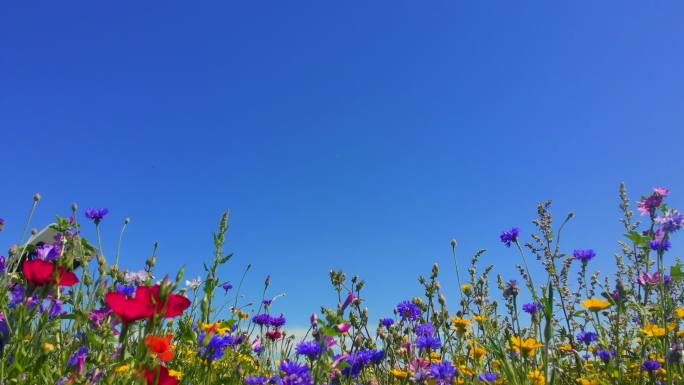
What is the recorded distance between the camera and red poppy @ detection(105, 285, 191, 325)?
1.20m

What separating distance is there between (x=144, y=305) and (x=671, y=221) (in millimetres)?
2751

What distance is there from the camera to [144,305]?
3.98 feet

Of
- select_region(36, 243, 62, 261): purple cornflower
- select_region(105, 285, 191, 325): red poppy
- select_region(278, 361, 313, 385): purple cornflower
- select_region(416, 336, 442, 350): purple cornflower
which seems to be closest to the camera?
select_region(105, 285, 191, 325): red poppy

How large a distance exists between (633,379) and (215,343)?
231cm

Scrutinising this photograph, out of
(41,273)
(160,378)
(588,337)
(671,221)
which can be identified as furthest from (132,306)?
(588,337)

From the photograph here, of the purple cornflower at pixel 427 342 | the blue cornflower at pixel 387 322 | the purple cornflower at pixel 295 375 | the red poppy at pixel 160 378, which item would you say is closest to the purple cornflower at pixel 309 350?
the purple cornflower at pixel 295 375

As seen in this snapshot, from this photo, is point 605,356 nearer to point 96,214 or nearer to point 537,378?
point 537,378

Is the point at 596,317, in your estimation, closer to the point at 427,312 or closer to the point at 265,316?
the point at 427,312

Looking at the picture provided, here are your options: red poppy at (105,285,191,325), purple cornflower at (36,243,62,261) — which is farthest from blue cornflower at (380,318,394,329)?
red poppy at (105,285,191,325)

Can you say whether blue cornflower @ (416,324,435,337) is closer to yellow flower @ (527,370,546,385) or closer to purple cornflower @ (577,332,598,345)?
yellow flower @ (527,370,546,385)

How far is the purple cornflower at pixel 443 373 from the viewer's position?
230 cm

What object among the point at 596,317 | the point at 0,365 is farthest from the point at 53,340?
the point at 596,317

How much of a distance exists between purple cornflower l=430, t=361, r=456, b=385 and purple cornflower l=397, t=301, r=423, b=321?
3.58ft

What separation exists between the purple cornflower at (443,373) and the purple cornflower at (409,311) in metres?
1.09
